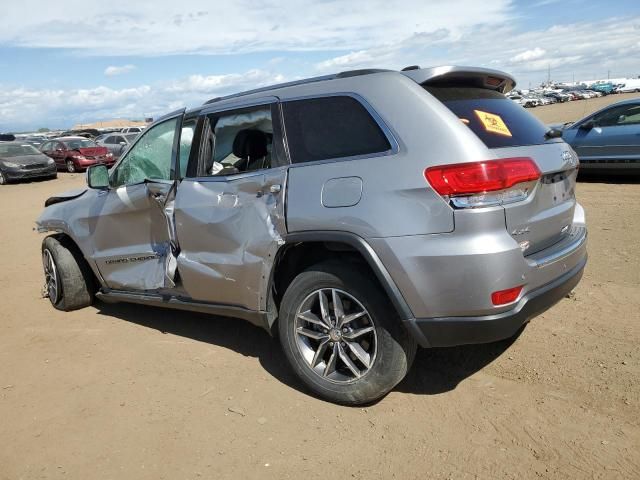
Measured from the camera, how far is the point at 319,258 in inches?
136

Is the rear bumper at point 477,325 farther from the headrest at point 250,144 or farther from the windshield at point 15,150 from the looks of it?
the windshield at point 15,150

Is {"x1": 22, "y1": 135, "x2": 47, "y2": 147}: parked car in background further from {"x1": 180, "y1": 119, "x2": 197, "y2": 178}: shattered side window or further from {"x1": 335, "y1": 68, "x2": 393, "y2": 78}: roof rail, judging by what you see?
{"x1": 335, "y1": 68, "x2": 393, "y2": 78}: roof rail

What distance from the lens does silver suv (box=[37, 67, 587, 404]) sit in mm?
2818

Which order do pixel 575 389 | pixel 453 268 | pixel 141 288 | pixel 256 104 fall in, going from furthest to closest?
pixel 141 288 → pixel 256 104 → pixel 575 389 → pixel 453 268

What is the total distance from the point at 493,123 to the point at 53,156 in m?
24.4

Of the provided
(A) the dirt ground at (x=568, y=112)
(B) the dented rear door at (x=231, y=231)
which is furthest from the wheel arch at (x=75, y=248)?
(A) the dirt ground at (x=568, y=112)

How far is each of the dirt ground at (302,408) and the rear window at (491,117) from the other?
149 centimetres

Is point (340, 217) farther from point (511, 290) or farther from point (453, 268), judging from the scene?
point (511, 290)

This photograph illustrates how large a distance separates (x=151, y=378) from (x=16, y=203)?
13.2 metres

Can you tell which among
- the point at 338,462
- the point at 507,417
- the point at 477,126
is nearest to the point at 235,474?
the point at 338,462

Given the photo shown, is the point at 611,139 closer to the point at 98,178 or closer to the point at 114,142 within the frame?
the point at 98,178

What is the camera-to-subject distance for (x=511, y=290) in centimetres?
283

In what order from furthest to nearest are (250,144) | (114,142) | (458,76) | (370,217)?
(114,142)
(250,144)
(458,76)
(370,217)

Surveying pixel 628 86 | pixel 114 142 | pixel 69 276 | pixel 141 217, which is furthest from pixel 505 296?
pixel 628 86
